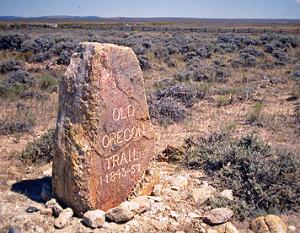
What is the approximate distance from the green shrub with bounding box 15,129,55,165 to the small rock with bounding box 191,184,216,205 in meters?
2.61

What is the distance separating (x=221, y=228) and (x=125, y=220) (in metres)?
1.12

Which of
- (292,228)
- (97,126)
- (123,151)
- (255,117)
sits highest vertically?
(97,126)

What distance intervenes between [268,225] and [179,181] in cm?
138

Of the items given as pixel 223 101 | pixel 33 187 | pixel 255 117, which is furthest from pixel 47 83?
pixel 33 187

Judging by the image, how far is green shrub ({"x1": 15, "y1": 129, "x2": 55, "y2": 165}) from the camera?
6.34 m

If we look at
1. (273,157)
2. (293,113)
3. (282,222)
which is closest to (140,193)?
(282,222)

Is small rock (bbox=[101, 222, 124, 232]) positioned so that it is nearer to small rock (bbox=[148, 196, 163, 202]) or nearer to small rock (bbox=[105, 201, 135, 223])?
small rock (bbox=[105, 201, 135, 223])

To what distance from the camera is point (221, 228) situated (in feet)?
14.5

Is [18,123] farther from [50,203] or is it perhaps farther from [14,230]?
[14,230]

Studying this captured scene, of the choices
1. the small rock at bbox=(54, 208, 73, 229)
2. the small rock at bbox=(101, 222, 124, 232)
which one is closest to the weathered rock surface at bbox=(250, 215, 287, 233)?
the small rock at bbox=(101, 222, 124, 232)

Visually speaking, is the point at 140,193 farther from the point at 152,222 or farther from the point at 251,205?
the point at 251,205

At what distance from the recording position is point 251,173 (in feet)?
17.0

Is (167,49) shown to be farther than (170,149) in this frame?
Yes

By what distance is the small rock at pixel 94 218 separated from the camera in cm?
423
